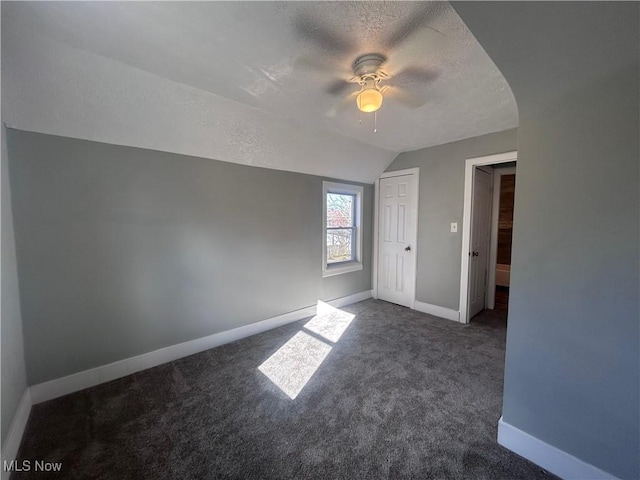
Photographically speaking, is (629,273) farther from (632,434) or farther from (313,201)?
(313,201)

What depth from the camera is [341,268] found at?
387cm

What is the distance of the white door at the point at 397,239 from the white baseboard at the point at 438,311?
134 millimetres

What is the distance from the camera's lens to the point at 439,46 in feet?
4.77

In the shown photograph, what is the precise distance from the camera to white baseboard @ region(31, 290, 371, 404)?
1887 mm

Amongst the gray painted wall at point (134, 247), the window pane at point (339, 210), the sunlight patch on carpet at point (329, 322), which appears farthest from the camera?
the window pane at point (339, 210)

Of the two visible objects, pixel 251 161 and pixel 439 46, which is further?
pixel 251 161

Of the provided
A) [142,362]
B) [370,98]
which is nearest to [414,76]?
[370,98]

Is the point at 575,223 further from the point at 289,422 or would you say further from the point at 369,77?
the point at 289,422

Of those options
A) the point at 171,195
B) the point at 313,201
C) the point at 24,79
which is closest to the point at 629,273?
the point at 313,201

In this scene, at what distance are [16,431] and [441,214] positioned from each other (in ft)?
14.1

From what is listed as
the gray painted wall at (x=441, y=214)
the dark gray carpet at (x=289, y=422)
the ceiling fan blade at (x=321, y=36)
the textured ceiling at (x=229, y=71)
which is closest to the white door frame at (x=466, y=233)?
the gray painted wall at (x=441, y=214)

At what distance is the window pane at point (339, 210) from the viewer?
12.6ft

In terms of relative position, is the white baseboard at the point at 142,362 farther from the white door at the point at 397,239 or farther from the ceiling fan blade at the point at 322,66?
the ceiling fan blade at the point at 322,66

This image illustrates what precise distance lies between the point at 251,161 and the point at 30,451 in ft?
8.76
